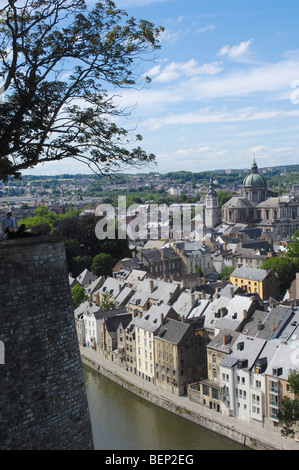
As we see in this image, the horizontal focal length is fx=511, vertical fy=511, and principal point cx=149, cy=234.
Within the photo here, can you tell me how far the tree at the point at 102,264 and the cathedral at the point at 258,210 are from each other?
1206 inches

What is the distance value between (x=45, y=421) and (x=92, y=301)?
94.1 feet

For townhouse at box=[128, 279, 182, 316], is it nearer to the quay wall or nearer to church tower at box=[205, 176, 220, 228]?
the quay wall

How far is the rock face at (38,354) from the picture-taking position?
5.84 m

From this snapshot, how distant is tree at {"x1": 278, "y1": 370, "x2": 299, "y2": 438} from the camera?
17.5m

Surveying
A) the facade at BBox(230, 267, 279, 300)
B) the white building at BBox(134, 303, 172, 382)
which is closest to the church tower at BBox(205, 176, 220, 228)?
the facade at BBox(230, 267, 279, 300)

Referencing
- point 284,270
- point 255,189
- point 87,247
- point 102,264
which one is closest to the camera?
point 284,270

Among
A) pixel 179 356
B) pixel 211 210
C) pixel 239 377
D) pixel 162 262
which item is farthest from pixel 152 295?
pixel 211 210

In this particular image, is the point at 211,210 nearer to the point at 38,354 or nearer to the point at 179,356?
the point at 179,356

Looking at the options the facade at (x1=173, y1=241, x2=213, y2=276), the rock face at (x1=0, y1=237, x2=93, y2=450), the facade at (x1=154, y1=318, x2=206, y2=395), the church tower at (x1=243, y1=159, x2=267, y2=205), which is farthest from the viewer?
the church tower at (x1=243, y1=159, x2=267, y2=205)

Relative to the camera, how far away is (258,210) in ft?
247

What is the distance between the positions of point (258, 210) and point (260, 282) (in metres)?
40.8

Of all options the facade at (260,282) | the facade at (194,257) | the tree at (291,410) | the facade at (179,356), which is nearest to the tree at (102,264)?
the facade at (194,257)

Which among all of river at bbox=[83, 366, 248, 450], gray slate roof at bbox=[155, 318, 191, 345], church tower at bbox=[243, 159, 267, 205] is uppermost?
church tower at bbox=[243, 159, 267, 205]

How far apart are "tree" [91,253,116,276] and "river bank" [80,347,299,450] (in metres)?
16.1
